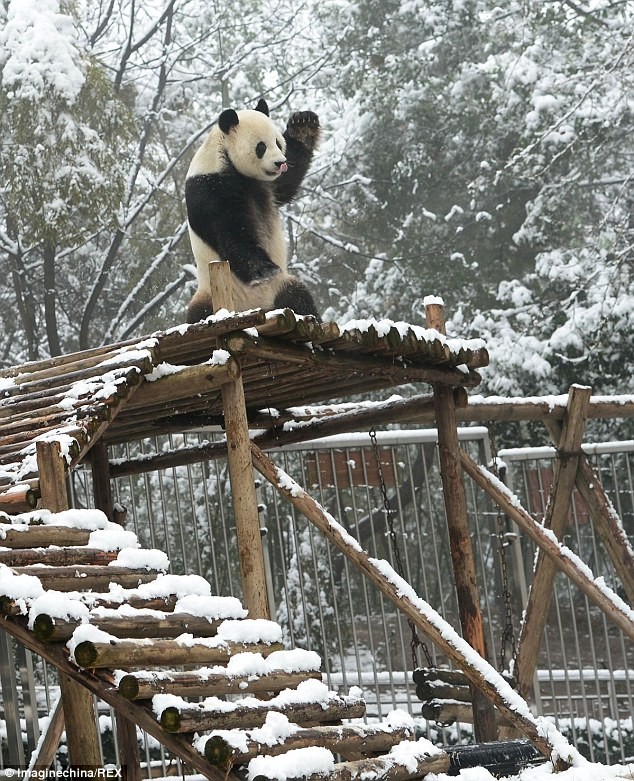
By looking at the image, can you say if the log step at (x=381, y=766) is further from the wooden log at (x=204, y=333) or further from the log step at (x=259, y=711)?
the wooden log at (x=204, y=333)

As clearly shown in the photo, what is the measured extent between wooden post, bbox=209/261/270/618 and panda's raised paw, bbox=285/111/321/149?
7.12 feet

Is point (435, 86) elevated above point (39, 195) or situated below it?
above

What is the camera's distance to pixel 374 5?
54.7ft

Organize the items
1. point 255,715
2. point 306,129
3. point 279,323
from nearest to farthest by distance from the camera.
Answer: point 255,715, point 279,323, point 306,129

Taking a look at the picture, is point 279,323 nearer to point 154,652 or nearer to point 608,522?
point 154,652

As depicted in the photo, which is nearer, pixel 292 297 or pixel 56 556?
pixel 56 556

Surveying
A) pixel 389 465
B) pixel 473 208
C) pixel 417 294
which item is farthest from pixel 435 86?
pixel 389 465

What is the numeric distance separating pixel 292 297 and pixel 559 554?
6.18 ft

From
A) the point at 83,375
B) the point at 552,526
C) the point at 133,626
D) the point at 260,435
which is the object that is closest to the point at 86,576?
the point at 133,626

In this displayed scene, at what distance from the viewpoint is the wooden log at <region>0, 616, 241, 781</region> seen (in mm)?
3084

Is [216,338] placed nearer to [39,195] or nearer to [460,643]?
[460,643]

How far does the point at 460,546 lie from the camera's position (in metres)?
5.54

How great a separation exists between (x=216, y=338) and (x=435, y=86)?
39.6 feet

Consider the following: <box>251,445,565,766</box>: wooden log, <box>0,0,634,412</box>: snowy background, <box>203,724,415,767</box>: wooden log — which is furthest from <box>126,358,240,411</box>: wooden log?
<box>0,0,634,412</box>: snowy background
